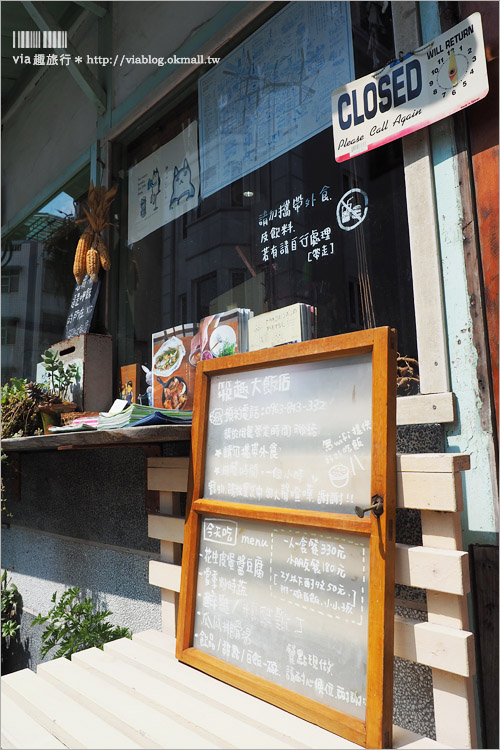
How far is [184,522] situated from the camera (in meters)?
2.10

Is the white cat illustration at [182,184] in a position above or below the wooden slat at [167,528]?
above

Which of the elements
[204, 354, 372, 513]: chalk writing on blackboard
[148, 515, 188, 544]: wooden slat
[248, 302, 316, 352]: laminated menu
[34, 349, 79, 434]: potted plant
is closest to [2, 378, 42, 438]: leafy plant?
[34, 349, 79, 434]: potted plant

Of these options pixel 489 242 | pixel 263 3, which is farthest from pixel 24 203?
pixel 489 242

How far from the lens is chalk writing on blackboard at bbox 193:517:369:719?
1.41 m

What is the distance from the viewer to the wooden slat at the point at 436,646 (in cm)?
135

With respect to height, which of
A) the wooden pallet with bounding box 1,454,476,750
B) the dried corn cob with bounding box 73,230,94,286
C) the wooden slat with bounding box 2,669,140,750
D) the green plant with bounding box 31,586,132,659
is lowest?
the green plant with bounding box 31,586,132,659

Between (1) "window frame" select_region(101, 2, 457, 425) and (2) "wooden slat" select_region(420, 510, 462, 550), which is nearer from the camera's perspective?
(2) "wooden slat" select_region(420, 510, 462, 550)

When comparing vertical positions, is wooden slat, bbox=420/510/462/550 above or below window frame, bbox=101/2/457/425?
below

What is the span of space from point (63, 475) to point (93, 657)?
1687 millimetres

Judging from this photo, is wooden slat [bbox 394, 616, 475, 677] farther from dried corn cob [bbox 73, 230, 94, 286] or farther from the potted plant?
dried corn cob [bbox 73, 230, 94, 286]

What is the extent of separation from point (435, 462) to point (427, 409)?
0.95 ft

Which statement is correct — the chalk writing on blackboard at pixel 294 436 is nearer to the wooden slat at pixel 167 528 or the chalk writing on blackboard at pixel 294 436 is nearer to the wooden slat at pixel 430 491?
the wooden slat at pixel 430 491

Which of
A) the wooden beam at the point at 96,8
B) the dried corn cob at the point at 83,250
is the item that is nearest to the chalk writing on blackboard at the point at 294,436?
the dried corn cob at the point at 83,250

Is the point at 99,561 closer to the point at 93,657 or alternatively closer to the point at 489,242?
the point at 93,657
